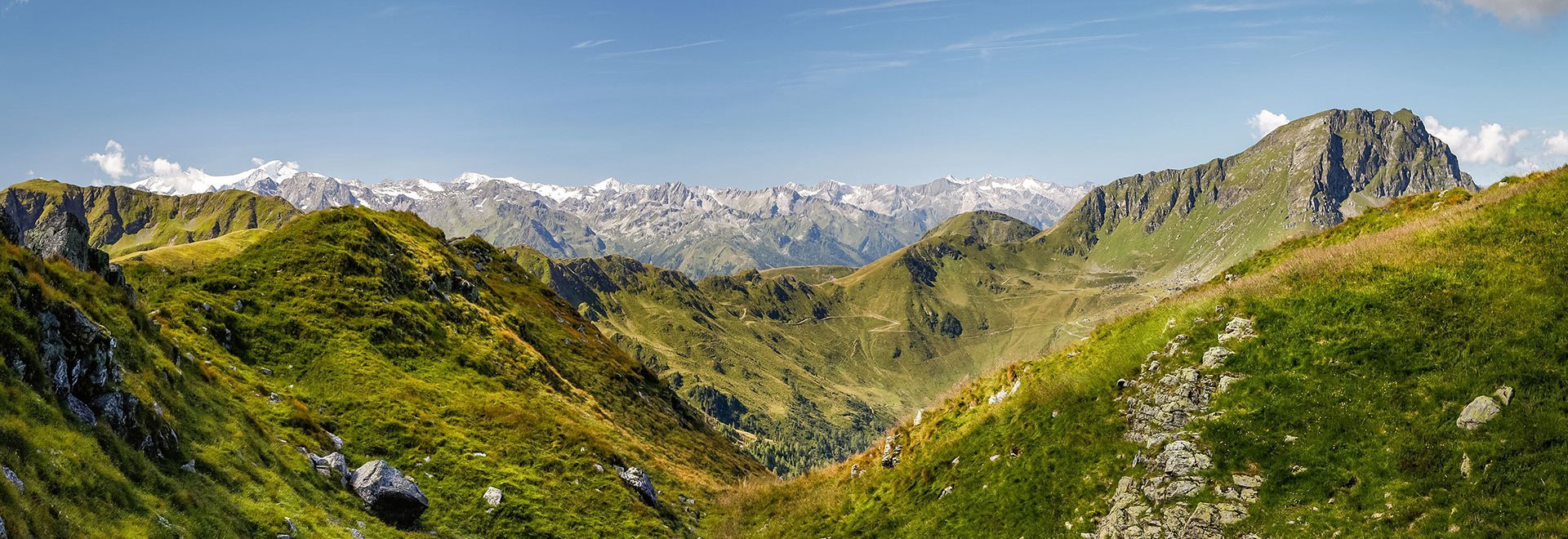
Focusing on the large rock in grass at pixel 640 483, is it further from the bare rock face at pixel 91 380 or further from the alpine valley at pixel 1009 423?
the bare rock face at pixel 91 380

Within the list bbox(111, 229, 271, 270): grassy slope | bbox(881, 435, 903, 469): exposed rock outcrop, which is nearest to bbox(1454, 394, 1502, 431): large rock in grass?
bbox(881, 435, 903, 469): exposed rock outcrop

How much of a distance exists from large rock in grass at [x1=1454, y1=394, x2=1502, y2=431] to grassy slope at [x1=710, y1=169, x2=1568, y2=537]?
0.79ft

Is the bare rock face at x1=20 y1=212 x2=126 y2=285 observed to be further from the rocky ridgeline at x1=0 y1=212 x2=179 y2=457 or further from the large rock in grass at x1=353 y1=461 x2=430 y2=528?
the large rock in grass at x1=353 y1=461 x2=430 y2=528

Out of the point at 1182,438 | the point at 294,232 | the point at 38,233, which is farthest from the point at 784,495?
the point at 294,232

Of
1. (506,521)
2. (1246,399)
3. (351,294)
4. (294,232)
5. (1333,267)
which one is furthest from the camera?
(294,232)

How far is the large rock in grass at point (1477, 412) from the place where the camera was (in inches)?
739

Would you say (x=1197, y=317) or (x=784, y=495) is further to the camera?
(x=784, y=495)

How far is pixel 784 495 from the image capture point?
1845 inches

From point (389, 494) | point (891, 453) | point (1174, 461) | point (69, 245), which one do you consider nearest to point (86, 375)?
point (69, 245)

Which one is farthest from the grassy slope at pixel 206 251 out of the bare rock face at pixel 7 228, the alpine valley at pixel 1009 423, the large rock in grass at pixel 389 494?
the large rock in grass at pixel 389 494

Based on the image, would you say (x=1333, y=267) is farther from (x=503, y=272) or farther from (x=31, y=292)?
(x=503, y=272)

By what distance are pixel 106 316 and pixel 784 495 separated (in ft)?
119

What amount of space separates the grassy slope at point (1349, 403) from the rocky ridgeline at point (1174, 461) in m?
0.48

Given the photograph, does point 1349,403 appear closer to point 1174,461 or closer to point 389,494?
point 1174,461
